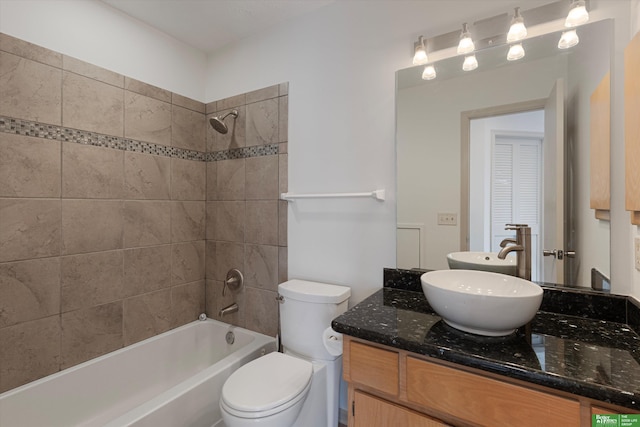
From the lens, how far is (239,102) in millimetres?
2150

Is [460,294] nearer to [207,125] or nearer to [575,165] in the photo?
[575,165]

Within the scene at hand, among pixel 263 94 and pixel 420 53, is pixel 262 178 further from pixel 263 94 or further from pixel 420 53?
pixel 420 53

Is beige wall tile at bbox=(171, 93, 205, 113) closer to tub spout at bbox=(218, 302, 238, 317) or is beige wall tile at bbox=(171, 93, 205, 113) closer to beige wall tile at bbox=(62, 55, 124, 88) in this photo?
beige wall tile at bbox=(62, 55, 124, 88)

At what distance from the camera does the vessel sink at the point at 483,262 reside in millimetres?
1342

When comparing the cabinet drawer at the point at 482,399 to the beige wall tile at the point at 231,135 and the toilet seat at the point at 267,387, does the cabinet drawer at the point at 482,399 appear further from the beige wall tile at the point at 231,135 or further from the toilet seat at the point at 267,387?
the beige wall tile at the point at 231,135

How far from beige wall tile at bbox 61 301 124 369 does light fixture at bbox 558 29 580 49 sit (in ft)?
8.68

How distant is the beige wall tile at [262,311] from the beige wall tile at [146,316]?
0.55 m

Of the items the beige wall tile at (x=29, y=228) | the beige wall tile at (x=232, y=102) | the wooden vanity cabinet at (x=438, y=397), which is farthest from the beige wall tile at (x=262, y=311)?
the beige wall tile at (x=232, y=102)

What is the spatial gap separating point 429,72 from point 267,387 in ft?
5.54

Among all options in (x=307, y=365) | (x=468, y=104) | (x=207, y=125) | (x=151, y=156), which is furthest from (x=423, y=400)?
(x=207, y=125)

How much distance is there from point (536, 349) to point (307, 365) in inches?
37.7

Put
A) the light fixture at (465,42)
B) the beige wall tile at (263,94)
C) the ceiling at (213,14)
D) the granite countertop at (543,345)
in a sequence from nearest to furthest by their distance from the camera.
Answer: the granite countertop at (543,345)
the light fixture at (465,42)
the ceiling at (213,14)
the beige wall tile at (263,94)

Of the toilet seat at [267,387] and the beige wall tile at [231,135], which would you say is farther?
the beige wall tile at [231,135]

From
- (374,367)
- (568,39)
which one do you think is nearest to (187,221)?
(374,367)
